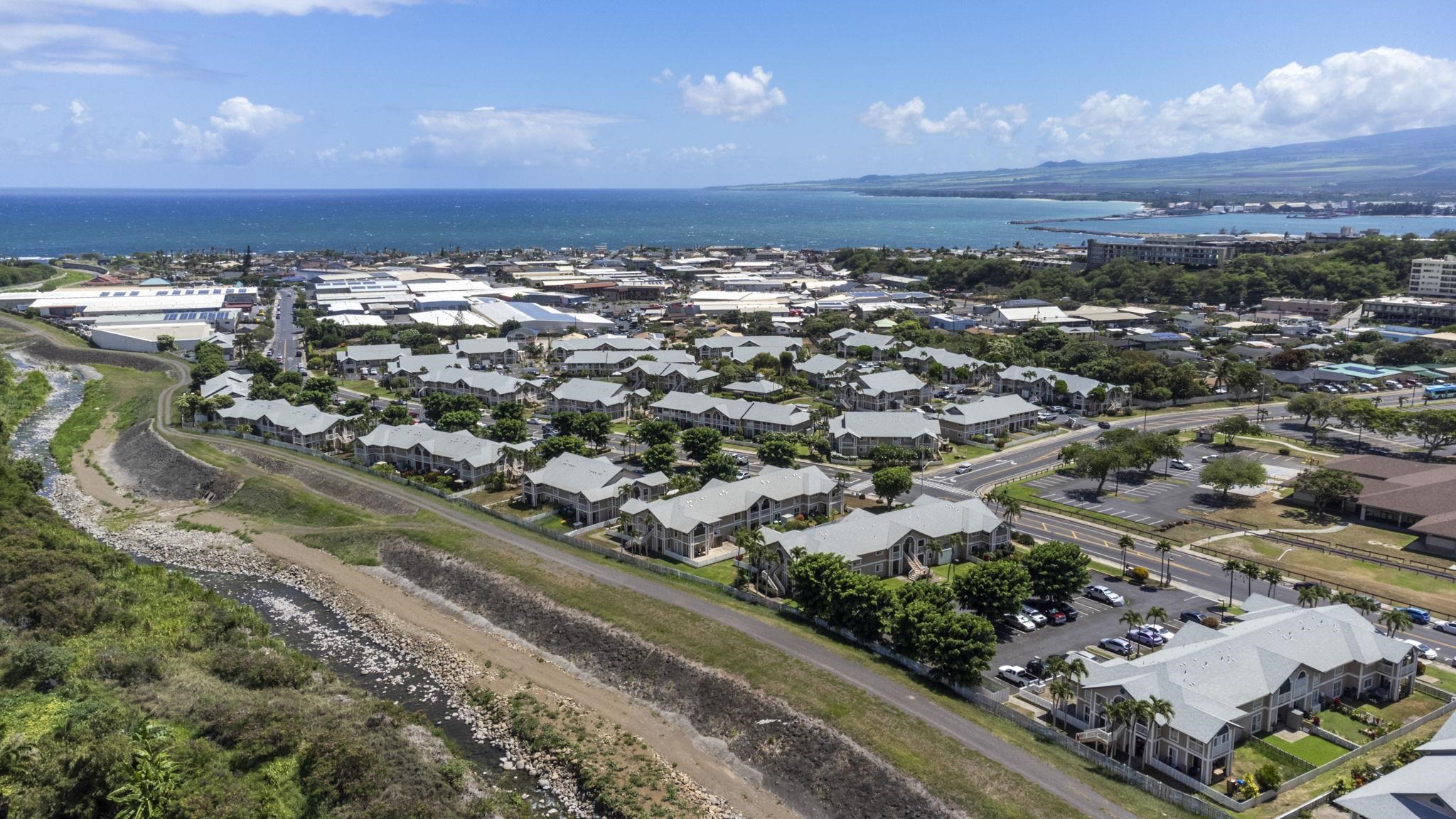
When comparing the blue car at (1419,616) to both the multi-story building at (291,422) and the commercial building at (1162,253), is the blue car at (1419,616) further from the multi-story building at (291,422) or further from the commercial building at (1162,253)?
the commercial building at (1162,253)

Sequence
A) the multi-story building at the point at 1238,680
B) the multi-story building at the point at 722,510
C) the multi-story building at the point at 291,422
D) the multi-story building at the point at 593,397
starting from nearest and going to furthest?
1. the multi-story building at the point at 1238,680
2. the multi-story building at the point at 722,510
3. the multi-story building at the point at 291,422
4. the multi-story building at the point at 593,397

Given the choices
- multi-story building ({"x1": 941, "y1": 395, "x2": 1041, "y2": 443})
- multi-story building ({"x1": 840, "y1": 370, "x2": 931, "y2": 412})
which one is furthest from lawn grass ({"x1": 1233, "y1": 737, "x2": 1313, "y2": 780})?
multi-story building ({"x1": 840, "y1": 370, "x2": 931, "y2": 412})

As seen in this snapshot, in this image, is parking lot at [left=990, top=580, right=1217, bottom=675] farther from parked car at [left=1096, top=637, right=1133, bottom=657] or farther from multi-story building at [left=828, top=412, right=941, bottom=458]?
multi-story building at [left=828, top=412, right=941, bottom=458]

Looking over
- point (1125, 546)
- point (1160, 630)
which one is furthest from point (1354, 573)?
point (1160, 630)

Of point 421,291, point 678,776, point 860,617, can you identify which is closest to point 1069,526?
point 860,617

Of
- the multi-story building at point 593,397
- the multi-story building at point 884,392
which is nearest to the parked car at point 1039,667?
the multi-story building at point 884,392

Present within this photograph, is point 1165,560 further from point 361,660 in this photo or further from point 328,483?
point 328,483
